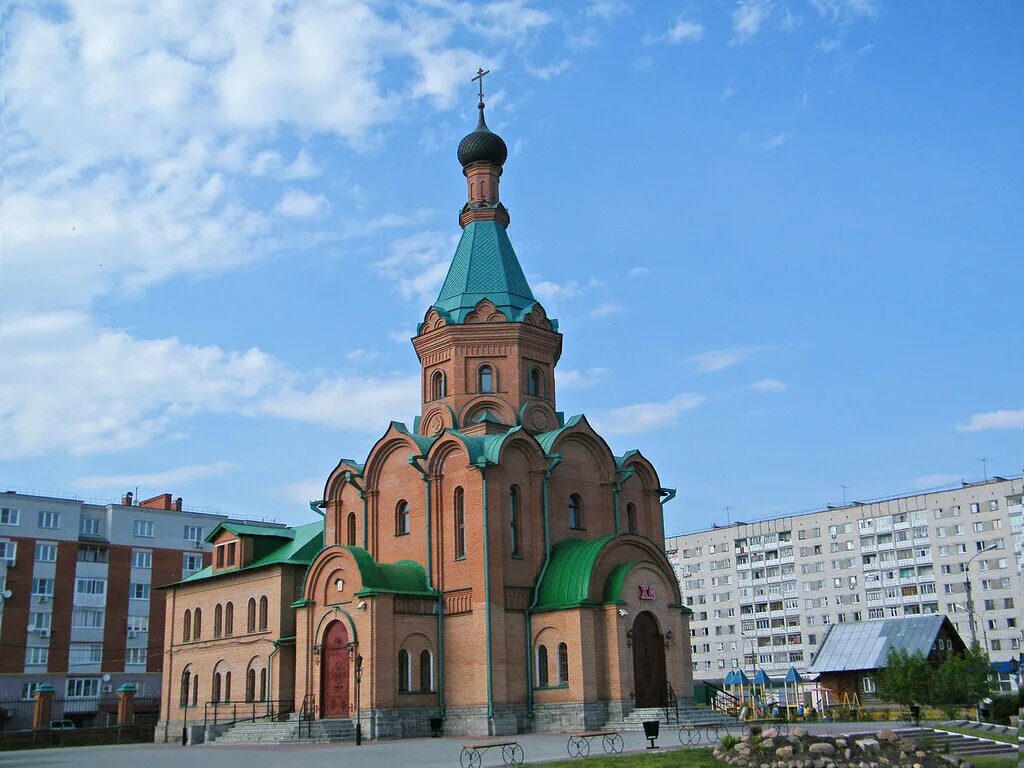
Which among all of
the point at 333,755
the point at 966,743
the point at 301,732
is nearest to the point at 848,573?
the point at 966,743

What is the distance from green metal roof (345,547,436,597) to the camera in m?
30.3

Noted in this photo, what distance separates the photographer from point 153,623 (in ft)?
182

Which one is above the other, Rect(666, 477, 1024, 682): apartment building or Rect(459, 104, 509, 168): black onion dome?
Rect(459, 104, 509, 168): black onion dome

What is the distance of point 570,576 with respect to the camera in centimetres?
3039

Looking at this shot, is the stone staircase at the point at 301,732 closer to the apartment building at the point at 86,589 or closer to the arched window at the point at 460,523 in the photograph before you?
the arched window at the point at 460,523

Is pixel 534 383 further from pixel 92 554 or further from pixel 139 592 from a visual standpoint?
pixel 139 592

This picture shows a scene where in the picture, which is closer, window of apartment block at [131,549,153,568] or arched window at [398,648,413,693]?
arched window at [398,648,413,693]

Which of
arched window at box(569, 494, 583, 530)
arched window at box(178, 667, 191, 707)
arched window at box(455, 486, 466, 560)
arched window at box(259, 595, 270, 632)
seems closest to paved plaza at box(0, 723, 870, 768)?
arched window at box(455, 486, 466, 560)

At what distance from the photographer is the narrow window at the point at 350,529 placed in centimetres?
3495

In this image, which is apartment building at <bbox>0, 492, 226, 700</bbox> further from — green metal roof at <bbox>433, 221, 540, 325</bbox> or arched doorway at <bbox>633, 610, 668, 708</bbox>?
arched doorway at <bbox>633, 610, 668, 708</bbox>

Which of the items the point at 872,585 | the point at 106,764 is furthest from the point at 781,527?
the point at 106,764

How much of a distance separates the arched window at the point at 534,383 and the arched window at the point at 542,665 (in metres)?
8.90

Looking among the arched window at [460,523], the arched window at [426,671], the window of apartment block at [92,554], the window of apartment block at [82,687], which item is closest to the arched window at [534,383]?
the arched window at [460,523]

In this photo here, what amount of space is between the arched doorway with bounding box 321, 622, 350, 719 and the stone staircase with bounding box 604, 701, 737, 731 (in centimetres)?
781
